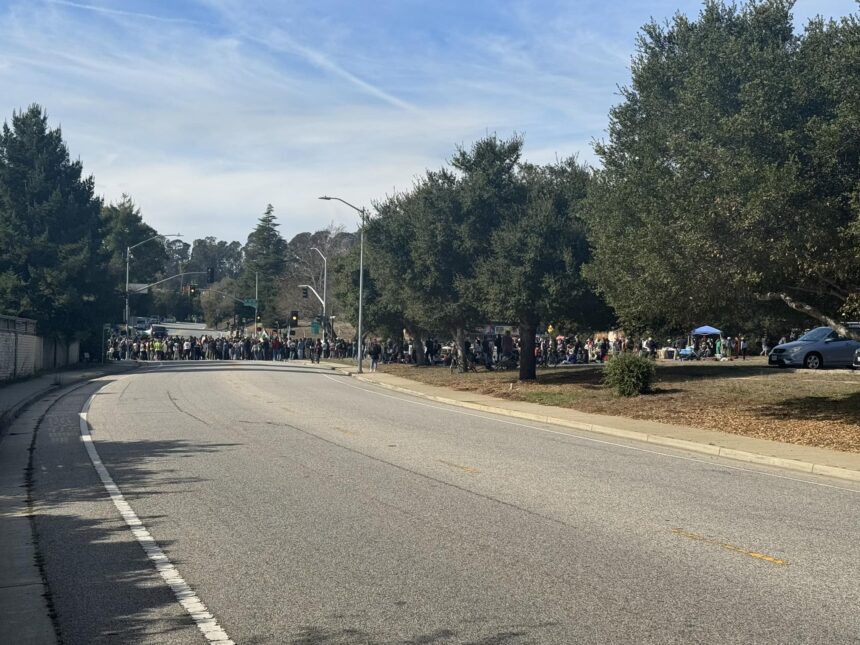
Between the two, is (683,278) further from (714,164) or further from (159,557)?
(159,557)

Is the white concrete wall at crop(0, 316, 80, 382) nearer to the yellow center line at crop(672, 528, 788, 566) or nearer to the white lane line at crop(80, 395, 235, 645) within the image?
the white lane line at crop(80, 395, 235, 645)

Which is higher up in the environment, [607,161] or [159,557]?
[607,161]

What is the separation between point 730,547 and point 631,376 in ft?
58.0

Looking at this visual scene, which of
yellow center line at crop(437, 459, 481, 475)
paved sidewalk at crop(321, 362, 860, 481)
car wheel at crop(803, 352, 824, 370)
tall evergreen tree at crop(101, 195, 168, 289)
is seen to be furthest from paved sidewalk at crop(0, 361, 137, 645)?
tall evergreen tree at crop(101, 195, 168, 289)

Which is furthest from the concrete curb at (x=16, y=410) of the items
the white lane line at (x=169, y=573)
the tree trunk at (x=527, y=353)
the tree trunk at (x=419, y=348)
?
the tree trunk at (x=419, y=348)

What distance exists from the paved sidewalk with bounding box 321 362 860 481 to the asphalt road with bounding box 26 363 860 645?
0.81 metres

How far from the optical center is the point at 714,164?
17.8 meters

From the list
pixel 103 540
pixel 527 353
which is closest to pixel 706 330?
pixel 527 353

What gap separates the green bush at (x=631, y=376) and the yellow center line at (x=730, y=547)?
17.0 meters

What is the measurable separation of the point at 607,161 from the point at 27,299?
33.8 metres

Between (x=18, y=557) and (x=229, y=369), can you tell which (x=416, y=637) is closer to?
(x=18, y=557)

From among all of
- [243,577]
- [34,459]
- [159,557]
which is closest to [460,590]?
[243,577]

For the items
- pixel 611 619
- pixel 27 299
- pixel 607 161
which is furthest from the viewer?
pixel 27 299

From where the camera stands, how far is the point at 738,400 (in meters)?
23.1
